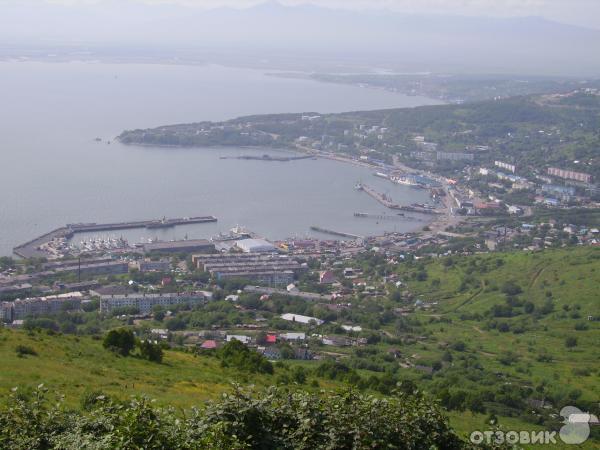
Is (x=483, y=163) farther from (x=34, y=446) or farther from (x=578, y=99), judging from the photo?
(x=34, y=446)

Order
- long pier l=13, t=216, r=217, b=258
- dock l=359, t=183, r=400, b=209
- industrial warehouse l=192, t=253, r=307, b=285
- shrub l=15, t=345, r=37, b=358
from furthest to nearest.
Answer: dock l=359, t=183, r=400, b=209 < long pier l=13, t=216, r=217, b=258 < industrial warehouse l=192, t=253, r=307, b=285 < shrub l=15, t=345, r=37, b=358

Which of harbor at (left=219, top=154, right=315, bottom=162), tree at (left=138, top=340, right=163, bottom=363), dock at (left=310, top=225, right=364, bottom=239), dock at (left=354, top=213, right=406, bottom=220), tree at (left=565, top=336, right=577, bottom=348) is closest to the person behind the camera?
tree at (left=138, top=340, right=163, bottom=363)

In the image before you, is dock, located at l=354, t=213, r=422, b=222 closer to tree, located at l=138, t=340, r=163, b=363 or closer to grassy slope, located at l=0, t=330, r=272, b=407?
grassy slope, located at l=0, t=330, r=272, b=407

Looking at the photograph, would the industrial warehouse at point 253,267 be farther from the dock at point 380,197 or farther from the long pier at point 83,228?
the dock at point 380,197

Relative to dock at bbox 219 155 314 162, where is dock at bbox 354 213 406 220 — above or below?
below

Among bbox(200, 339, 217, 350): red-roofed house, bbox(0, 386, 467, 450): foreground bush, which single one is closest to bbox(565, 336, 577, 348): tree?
bbox(200, 339, 217, 350): red-roofed house

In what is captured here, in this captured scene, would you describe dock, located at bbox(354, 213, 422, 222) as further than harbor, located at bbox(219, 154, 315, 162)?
No
